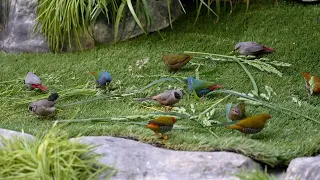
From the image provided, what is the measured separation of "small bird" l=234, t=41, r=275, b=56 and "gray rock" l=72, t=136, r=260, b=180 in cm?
131

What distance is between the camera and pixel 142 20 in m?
4.15

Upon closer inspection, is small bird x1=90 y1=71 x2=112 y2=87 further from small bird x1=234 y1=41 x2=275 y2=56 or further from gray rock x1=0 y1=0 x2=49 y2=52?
gray rock x1=0 y1=0 x2=49 y2=52

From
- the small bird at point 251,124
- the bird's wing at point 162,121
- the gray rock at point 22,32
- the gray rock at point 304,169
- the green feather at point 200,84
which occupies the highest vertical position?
the bird's wing at point 162,121

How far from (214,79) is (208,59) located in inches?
11.6

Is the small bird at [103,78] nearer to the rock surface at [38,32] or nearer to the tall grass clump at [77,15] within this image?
the tall grass clump at [77,15]

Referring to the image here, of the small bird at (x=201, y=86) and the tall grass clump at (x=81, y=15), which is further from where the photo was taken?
the tall grass clump at (x=81, y=15)

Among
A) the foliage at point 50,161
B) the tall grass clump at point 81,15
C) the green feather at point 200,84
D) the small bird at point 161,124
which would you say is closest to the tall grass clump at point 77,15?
the tall grass clump at point 81,15

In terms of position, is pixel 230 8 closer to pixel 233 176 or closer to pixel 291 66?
pixel 291 66

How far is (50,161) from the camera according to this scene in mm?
2283

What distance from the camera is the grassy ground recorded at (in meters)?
2.61

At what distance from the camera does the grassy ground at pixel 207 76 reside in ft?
8.55

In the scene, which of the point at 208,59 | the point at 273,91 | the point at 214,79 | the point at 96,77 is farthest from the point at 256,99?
the point at 96,77

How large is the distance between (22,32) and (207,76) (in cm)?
171

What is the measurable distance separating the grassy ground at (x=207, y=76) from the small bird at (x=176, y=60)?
72mm
